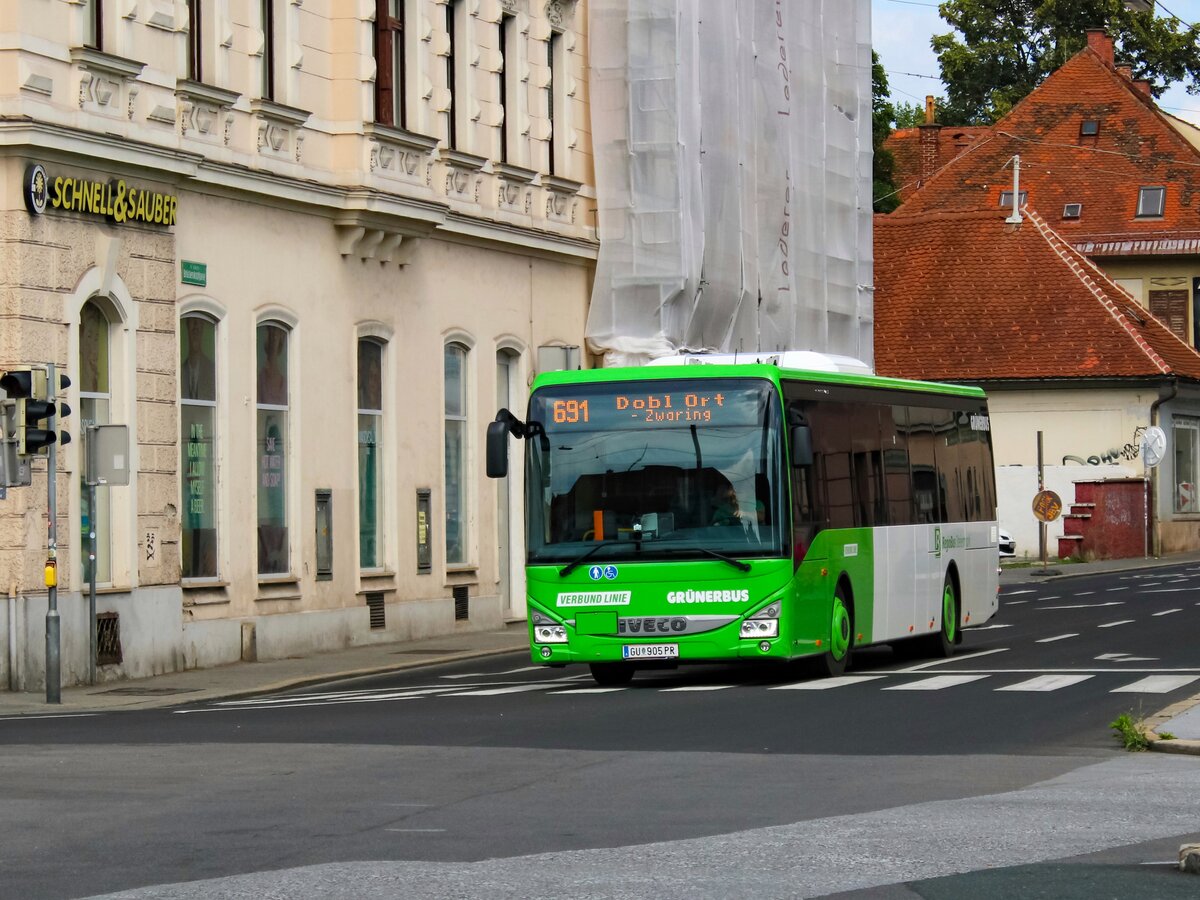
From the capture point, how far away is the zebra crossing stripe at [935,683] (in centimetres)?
2117

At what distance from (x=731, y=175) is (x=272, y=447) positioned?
562 inches

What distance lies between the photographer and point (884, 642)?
968 inches

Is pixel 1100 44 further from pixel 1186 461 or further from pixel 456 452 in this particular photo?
pixel 456 452

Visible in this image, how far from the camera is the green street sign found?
27219 millimetres

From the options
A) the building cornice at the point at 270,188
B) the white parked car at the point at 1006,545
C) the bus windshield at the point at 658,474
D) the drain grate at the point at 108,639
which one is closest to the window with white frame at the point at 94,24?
the building cornice at the point at 270,188

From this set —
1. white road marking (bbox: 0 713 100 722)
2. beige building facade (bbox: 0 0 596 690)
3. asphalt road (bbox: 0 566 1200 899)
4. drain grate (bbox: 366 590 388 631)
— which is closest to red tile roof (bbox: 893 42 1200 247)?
beige building facade (bbox: 0 0 596 690)

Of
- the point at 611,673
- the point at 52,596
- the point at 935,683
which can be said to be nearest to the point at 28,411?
the point at 52,596

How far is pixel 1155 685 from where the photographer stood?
69.3ft

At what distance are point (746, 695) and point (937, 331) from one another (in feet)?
142

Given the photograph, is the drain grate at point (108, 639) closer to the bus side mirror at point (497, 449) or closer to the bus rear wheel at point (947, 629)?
Result: the bus side mirror at point (497, 449)

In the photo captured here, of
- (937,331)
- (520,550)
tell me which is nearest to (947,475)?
(520,550)

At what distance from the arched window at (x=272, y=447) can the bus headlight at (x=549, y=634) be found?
774 cm

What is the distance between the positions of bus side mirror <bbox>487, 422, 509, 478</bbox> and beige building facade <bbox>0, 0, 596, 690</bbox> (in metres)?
4.78

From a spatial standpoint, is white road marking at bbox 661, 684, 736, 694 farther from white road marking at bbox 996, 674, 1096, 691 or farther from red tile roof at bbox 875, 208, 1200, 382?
red tile roof at bbox 875, 208, 1200, 382
